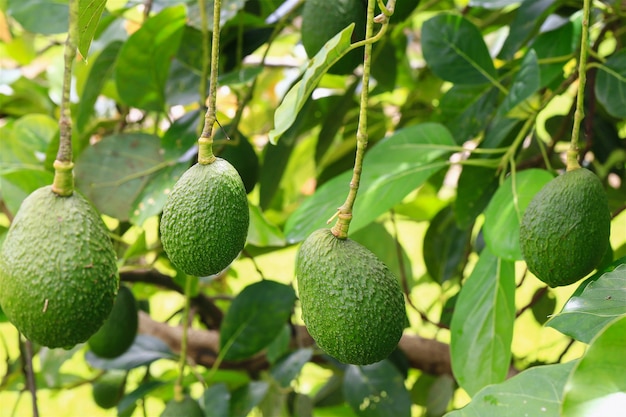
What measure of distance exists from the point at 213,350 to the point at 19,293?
41.0 inches

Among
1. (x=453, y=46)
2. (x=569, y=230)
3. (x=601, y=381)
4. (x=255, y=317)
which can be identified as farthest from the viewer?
(x=255, y=317)

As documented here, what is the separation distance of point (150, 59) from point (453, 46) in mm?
460

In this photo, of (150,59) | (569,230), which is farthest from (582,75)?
(150,59)

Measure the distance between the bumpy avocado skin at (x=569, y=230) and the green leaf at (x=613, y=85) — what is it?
368 mm

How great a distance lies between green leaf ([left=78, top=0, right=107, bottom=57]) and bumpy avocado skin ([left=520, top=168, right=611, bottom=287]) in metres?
0.45

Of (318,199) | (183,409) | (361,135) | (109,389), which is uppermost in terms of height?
(361,135)

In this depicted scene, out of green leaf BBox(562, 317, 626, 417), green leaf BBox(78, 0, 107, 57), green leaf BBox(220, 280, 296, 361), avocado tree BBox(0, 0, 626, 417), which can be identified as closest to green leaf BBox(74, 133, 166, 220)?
avocado tree BBox(0, 0, 626, 417)

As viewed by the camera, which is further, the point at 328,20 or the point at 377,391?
the point at 377,391

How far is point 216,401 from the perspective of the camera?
49.9 inches

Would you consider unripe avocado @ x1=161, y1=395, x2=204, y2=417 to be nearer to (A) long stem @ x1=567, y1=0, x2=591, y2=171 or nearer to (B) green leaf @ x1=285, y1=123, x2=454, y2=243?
(B) green leaf @ x1=285, y1=123, x2=454, y2=243

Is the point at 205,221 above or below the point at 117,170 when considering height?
above

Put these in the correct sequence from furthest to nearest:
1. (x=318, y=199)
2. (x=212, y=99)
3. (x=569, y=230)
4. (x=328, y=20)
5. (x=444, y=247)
Answer: (x=444, y=247), (x=318, y=199), (x=328, y=20), (x=569, y=230), (x=212, y=99)

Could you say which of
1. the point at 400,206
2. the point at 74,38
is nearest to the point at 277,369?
the point at 400,206

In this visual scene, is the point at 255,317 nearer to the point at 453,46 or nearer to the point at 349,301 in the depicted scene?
the point at 453,46
